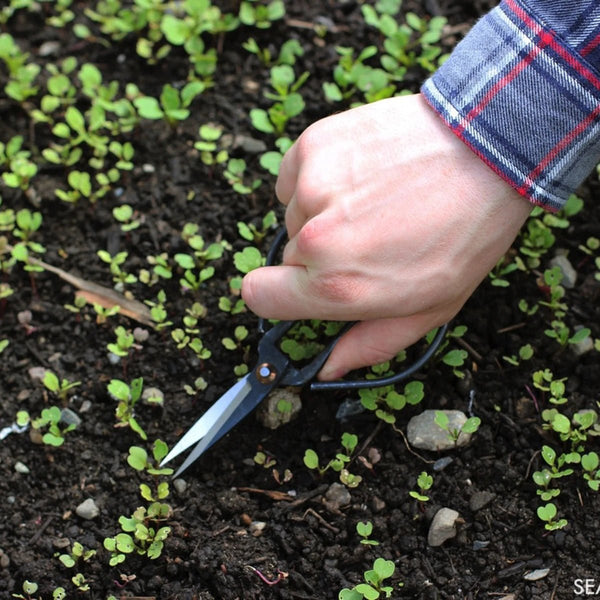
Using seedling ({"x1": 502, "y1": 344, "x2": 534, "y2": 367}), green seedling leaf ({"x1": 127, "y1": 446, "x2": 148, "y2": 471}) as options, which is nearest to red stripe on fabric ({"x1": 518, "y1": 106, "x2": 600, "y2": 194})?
seedling ({"x1": 502, "y1": 344, "x2": 534, "y2": 367})

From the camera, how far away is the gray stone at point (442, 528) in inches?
76.4

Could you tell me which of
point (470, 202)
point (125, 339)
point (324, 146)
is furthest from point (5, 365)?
point (470, 202)

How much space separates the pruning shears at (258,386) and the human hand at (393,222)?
0.19 metres

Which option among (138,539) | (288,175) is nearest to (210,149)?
(288,175)

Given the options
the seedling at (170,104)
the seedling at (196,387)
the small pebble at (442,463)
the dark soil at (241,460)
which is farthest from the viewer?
the seedling at (170,104)

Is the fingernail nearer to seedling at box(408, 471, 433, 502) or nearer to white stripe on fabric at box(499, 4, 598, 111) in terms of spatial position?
seedling at box(408, 471, 433, 502)

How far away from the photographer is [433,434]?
2.06 metres

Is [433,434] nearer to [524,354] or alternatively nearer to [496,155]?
[524,354]

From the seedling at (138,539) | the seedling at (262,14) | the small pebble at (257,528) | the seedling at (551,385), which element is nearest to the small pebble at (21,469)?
the seedling at (138,539)

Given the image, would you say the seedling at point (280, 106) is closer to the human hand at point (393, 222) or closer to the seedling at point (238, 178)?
the seedling at point (238, 178)

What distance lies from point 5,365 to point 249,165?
0.89m

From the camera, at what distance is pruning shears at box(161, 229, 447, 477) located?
6.55 feet

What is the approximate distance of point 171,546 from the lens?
77.4 inches

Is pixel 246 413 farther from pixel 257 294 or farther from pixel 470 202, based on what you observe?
pixel 470 202
